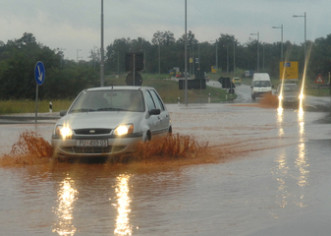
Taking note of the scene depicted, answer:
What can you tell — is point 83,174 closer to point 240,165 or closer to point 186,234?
point 240,165

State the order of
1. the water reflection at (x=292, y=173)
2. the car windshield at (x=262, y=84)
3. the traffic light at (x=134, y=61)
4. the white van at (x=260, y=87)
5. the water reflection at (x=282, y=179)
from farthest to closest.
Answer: the car windshield at (x=262, y=84)
the white van at (x=260, y=87)
the traffic light at (x=134, y=61)
the water reflection at (x=292, y=173)
the water reflection at (x=282, y=179)

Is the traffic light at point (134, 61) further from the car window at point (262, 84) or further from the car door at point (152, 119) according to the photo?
the car window at point (262, 84)

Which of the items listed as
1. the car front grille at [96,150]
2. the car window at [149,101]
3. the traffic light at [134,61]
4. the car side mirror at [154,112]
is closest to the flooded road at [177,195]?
the car front grille at [96,150]

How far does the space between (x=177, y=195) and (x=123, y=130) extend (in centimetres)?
378

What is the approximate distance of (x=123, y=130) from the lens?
1306cm

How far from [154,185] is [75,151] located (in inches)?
115

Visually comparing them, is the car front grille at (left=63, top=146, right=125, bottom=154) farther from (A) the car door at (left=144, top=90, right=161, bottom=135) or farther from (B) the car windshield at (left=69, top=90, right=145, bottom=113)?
(B) the car windshield at (left=69, top=90, right=145, bottom=113)

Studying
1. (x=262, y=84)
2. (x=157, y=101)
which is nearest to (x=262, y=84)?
(x=262, y=84)

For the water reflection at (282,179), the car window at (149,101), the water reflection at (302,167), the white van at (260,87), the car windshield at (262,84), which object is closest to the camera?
the water reflection at (282,179)

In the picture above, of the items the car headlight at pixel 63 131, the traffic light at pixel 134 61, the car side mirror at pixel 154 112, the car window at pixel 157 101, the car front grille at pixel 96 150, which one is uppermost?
the traffic light at pixel 134 61

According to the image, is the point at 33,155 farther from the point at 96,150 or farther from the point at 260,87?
the point at 260,87

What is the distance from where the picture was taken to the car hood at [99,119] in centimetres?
1299

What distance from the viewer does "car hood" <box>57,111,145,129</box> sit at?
13.0 m

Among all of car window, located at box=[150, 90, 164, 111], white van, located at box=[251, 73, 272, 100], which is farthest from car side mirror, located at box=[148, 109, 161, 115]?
white van, located at box=[251, 73, 272, 100]
